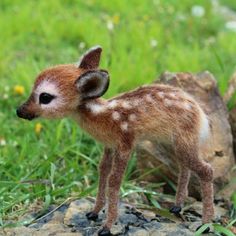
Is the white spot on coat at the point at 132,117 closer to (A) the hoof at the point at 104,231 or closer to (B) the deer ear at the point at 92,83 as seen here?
(B) the deer ear at the point at 92,83

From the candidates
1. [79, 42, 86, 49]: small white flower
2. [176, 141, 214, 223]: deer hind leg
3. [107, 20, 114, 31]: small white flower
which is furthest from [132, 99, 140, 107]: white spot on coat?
[107, 20, 114, 31]: small white flower

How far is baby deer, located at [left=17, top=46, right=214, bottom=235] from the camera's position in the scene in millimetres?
3877

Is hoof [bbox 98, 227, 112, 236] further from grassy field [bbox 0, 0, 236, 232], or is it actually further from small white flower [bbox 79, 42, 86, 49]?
small white flower [bbox 79, 42, 86, 49]

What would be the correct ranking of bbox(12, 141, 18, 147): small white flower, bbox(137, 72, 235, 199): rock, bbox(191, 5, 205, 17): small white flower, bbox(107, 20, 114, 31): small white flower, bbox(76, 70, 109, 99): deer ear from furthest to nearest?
bbox(191, 5, 205, 17): small white flower < bbox(107, 20, 114, 31): small white flower < bbox(12, 141, 18, 147): small white flower < bbox(137, 72, 235, 199): rock < bbox(76, 70, 109, 99): deer ear

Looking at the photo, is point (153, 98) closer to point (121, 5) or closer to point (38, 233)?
point (38, 233)

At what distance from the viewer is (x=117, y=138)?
3947mm

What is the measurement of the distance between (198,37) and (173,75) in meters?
3.84

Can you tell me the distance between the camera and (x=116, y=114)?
397 cm

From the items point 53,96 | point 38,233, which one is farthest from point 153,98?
point 38,233

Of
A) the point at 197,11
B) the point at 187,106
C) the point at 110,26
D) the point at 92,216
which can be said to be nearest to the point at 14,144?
A: the point at 92,216

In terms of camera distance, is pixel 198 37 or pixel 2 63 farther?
pixel 198 37

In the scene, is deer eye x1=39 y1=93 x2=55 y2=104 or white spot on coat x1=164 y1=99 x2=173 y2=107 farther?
white spot on coat x1=164 y1=99 x2=173 y2=107

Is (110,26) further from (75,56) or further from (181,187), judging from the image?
(181,187)

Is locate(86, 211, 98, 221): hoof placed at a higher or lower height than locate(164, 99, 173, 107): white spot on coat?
lower
